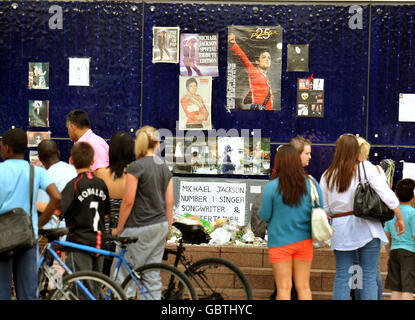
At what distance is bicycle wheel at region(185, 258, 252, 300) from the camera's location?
6.38m

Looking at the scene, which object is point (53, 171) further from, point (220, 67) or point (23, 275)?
point (220, 67)

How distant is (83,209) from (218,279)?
1.41 metres

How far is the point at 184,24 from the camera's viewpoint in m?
9.77

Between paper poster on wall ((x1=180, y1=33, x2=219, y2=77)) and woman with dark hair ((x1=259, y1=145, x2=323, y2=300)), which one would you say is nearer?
woman with dark hair ((x1=259, y1=145, x2=323, y2=300))

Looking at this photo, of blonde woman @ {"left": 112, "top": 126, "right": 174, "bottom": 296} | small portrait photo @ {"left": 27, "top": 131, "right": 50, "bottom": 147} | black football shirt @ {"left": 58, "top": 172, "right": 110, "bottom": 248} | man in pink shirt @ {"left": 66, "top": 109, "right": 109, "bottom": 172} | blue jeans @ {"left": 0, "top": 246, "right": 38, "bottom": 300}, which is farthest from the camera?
small portrait photo @ {"left": 27, "top": 131, "right": 50, "bottom": 147}

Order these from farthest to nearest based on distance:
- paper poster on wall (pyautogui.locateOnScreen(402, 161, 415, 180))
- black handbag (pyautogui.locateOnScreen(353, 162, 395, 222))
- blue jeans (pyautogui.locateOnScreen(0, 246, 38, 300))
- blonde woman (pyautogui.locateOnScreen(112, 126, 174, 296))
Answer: paper poster on wall (pyautogui.locateOnScreen(402, 161, 415, 180)) → black handbag (pyautogui.locateOnScreen(353, 162, 395, 222)) → blonde woman (pyautogui.locateOnScreen(112, 126, 174, 296)) → blue jeans (pyautogui.locateOnScreen(0, 246, 38, 300))

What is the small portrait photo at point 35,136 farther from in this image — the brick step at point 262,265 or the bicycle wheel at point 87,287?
the bicycle wheel at point 87,287

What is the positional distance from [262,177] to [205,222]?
1.11 metres

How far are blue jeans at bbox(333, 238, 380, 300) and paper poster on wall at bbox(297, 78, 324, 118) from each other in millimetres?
3381

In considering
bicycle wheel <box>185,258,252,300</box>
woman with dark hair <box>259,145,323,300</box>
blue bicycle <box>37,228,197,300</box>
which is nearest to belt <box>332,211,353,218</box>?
woman with dark hair <box>259,145,323,300</box>

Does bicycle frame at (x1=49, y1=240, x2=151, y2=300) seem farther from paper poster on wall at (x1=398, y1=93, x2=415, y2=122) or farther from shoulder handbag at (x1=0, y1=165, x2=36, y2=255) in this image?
paper poster on wall at (x1=398, y1=93, x2=415, y2=122)

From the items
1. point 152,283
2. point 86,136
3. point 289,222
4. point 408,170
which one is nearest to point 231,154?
point 408,170

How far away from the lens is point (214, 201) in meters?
9.60

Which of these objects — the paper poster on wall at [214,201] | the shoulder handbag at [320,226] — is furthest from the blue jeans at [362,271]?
the paper poster on wall at [214,201]
